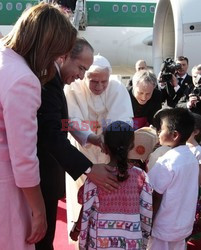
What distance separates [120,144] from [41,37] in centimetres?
63

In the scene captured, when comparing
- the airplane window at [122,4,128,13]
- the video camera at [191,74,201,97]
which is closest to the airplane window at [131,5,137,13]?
the airplane window at [122,4,128,13]

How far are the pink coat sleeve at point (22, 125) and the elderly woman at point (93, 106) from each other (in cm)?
96

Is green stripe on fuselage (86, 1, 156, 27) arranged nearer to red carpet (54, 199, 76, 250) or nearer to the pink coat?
red carpet (54, 199, 76, 250)

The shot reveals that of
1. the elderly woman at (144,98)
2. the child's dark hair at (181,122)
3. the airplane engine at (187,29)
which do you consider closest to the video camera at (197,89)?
the elderly woman at (144,98)

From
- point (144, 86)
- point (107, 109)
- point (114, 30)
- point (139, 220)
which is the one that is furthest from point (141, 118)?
point (114, 30)

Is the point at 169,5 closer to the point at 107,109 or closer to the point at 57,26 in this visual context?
the point at 107,109

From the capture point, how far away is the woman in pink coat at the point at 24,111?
115cm

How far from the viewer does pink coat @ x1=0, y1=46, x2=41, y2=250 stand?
114 centimetres

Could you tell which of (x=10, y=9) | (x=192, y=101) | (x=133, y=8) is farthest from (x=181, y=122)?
(x=10, y=9)

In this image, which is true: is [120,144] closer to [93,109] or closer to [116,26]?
[93,109]

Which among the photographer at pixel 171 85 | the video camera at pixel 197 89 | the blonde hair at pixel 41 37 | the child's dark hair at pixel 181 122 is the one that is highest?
the blonde hair at pixel 41 37

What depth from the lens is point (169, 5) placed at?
7.29 meters

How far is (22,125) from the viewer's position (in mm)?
1166

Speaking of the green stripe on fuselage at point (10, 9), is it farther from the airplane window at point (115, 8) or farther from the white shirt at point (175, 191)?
the white shirt at point (175, 191)
